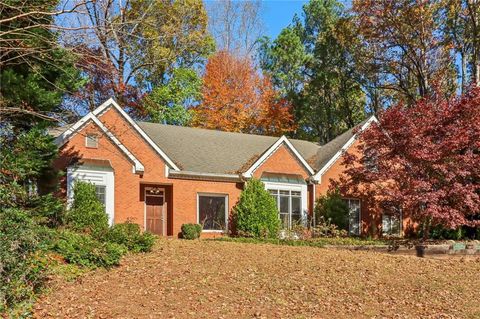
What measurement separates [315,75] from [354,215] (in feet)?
62.5

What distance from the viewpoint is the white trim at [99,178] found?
19219 mm

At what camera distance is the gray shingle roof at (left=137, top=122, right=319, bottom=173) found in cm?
2327

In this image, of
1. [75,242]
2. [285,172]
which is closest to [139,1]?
[285,172]

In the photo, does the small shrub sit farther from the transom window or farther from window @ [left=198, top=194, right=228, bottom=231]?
window @ [left=198, top=194, right=228, bottom=231]

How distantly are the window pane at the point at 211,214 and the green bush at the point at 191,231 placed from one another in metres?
0.90

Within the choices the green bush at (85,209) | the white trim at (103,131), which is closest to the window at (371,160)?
the white trim at (103,131)

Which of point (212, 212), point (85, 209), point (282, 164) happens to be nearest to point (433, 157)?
point (282, 164)

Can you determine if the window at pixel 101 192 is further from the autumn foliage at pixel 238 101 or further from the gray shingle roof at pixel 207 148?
the autumn foliage at pixel 238 101

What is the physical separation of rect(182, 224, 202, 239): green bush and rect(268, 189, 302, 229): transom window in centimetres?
389

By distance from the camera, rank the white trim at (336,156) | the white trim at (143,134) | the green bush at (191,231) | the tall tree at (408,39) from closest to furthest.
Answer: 1. the white trim at (143,134)
2. the green bush at (191,231)
3. the white trim at (336,156)
4. the tall tree at (408,39)

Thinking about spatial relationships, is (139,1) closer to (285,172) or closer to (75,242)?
(285,172)

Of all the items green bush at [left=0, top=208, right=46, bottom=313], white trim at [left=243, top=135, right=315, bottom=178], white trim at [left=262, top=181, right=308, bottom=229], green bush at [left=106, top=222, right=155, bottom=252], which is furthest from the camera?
white trim at [left=262, top=181, right=308, bottom=229]

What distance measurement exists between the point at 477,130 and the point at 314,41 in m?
26.4

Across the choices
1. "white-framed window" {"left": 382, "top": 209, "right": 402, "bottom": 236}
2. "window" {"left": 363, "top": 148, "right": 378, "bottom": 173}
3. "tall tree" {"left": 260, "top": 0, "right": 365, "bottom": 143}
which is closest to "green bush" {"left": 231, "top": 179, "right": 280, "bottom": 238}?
"window" {"left": 363, "top": 148, "right": 378, "bottom": 173}
